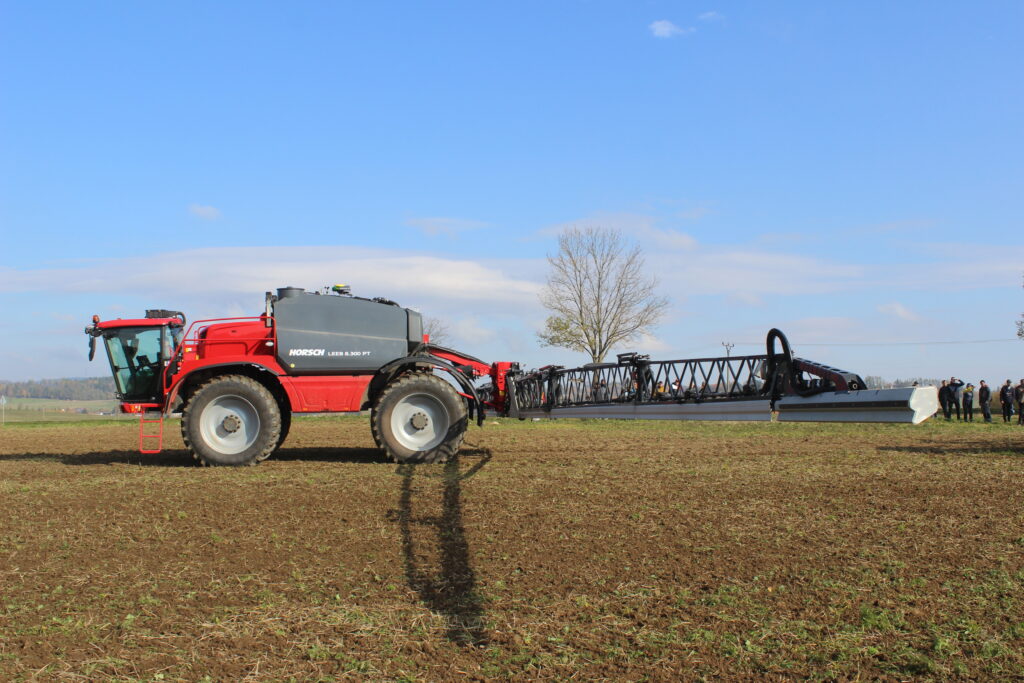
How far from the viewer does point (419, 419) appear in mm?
13594

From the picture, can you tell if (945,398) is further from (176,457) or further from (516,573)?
(516,573)

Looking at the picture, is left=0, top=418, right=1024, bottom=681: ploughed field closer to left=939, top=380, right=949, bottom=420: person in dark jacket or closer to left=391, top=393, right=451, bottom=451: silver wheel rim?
left=391, top=393, right=451, bottom=451: silver wheel rim

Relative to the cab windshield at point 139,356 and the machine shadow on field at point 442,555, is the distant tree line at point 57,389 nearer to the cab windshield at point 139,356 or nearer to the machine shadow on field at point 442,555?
the cab windshield at point 139,356

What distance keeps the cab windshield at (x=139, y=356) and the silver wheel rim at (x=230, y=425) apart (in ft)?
6.03

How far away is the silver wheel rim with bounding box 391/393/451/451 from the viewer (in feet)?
44.5

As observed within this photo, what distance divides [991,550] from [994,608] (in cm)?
186

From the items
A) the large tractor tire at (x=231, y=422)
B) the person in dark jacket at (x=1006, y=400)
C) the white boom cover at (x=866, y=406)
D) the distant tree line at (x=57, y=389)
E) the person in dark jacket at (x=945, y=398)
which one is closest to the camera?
the white boom cover at (x=866, y=406)

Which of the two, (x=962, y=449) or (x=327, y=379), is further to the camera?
(x=962, y=449)

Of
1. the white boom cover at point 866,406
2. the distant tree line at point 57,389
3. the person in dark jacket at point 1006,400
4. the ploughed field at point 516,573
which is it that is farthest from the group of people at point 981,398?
the distant tree line at point 57,389

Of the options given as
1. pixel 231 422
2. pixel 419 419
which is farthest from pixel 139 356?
pixel 419 419

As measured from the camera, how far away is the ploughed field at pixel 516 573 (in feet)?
16.8

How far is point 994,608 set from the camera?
5855 mm

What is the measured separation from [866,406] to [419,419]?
6906 millimetres

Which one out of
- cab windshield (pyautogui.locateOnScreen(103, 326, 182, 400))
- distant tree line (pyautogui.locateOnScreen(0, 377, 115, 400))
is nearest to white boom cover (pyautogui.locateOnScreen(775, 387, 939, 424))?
cab windshield (pyautogui.locateOnScreen(103, 326, 182, 400))
